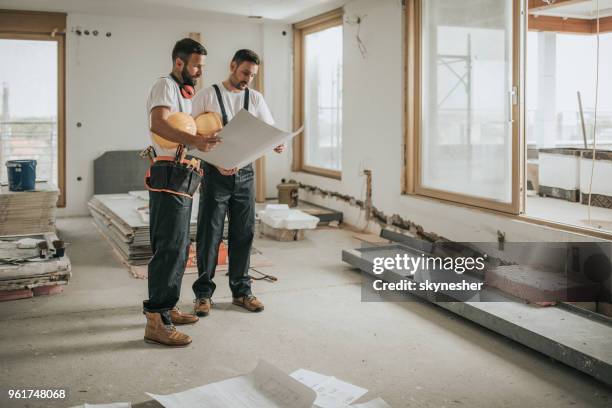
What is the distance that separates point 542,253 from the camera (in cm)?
393

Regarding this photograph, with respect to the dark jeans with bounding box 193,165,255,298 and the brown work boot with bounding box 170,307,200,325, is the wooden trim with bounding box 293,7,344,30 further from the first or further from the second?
the brown work boot with bounding box 170,307,200,325

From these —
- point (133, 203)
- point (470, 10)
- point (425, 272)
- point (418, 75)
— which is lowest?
point (425, 272)

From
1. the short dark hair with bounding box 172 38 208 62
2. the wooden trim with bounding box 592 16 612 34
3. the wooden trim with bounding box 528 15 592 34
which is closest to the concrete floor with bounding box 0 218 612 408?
the short dark hair with bounding box 172 38 208 62

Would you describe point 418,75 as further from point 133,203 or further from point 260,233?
point 133,203

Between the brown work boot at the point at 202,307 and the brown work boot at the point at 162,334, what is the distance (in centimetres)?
44

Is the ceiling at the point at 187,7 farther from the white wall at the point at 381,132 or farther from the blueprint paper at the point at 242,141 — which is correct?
the blueprint paper at the point at 242,141

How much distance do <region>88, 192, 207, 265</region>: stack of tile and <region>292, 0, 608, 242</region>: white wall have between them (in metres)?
1.89

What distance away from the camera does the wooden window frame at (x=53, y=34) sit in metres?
7.19

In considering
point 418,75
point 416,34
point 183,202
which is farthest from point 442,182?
point 183,202

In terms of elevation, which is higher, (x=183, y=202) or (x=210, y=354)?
(x=183, y=202)

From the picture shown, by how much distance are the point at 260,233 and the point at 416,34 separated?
2507 millimetres

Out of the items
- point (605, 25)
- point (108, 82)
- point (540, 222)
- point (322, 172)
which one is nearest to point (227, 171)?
point (540, 222)

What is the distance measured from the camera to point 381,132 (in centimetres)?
607

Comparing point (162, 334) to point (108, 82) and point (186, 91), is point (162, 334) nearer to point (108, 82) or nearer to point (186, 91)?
point (186, 91)
